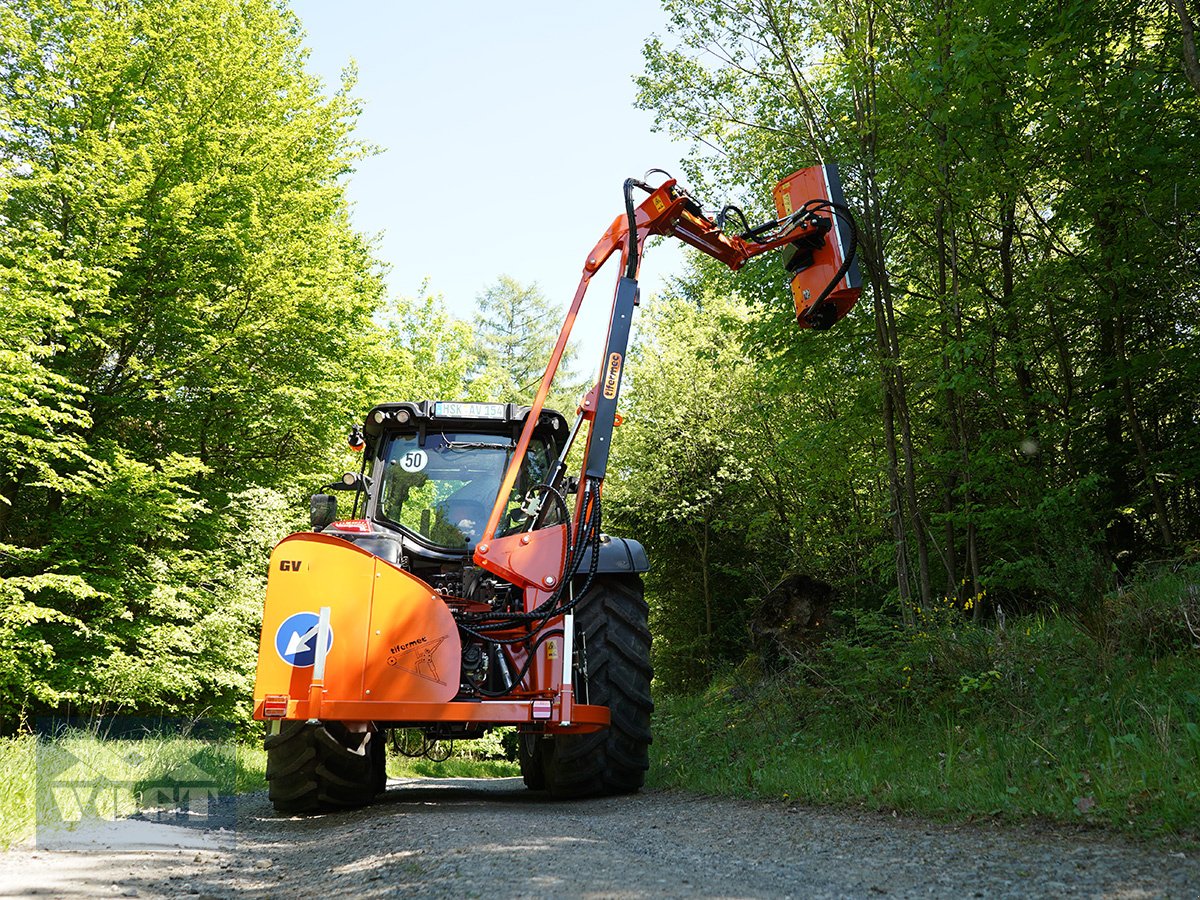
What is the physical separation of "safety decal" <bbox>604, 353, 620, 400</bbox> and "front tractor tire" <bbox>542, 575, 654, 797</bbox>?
1289 millimetres

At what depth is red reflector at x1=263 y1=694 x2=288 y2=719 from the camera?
5.07 m

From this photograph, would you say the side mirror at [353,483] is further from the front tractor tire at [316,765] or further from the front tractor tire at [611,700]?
the front tractor tire at [611,700]

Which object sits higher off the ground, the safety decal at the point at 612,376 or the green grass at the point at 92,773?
the safety decal at the point at 612,376

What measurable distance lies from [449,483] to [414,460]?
1.03ft

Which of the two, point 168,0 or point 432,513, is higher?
point 168,0

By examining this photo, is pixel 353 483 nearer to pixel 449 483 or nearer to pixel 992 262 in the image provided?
pixel 449 483

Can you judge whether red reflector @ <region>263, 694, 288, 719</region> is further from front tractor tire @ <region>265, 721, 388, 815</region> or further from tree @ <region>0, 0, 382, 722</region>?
tree @ <region>0, 0, 382, 722</region>

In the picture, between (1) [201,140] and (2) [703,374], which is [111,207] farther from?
(2) [703,374]

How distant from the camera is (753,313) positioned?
1267 centimetres

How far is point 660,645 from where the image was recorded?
77.9 feet

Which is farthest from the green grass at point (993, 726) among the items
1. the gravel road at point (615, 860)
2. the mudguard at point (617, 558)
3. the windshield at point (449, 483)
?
the windshield at point (449, 483)

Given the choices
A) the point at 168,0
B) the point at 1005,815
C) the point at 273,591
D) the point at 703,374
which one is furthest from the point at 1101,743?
the point at 703,374

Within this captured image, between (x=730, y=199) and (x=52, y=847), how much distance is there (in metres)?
11.8

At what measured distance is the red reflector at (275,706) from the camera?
5.07 meters
